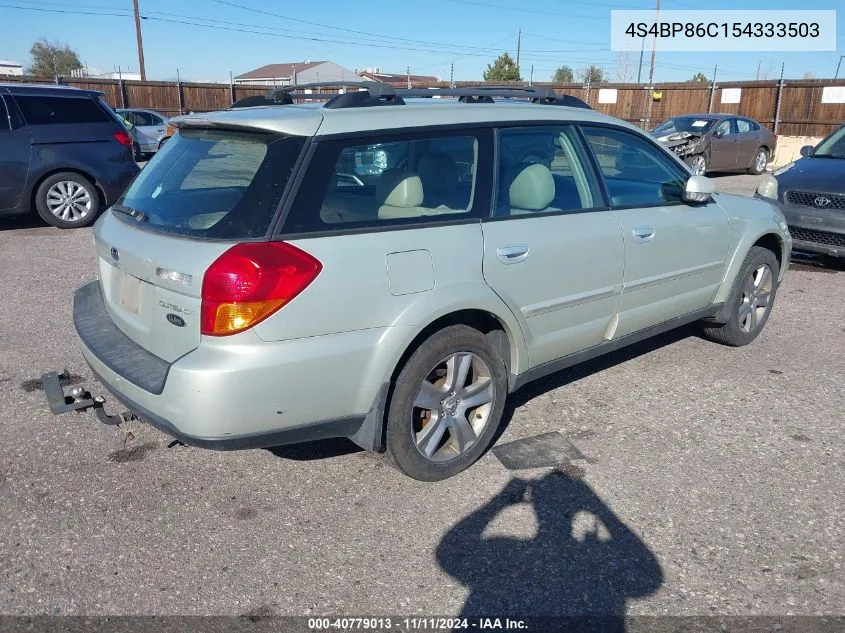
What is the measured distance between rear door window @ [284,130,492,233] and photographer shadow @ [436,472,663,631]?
137 centimetres

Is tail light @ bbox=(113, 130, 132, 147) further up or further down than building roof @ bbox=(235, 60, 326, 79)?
further down

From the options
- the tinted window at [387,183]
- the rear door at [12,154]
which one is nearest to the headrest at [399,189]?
the tinted window at [387,183]

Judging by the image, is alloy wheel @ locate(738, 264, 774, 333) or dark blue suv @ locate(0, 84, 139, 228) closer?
alloy wheel @ locate(738, 264, 774, 333)

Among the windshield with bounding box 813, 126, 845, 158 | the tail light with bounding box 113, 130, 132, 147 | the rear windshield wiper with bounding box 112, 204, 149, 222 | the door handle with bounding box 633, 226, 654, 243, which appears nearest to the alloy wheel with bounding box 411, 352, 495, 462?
the door handle with bounding box 633, 226, 654, 243

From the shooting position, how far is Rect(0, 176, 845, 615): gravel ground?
8.76 feet

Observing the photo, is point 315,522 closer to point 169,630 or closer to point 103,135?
point 169,630

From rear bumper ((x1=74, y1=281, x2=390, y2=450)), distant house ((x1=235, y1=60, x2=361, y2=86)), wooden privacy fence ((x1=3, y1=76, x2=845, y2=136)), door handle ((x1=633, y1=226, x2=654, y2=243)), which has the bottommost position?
rear bumper ((x1=74, y1=281, x2=390, y2=450))

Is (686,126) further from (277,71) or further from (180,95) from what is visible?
(277,71)

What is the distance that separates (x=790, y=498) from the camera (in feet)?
10.9

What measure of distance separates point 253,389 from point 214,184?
1.05 metres

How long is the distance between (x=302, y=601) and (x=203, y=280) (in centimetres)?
125

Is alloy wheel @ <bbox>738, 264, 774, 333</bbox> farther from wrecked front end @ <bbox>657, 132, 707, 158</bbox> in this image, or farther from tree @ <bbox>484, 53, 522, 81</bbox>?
tree @ <bbox>484, 53, 522, 81</bbox>

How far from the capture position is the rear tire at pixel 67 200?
364 inches

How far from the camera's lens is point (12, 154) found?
883cm
